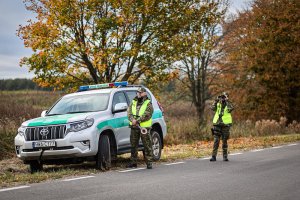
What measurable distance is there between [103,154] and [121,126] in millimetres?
1169

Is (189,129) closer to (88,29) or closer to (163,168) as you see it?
(88,29)

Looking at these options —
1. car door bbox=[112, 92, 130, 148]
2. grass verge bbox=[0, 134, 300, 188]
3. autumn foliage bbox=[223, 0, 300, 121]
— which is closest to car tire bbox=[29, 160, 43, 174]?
grass verge bbox=[0, 134, 300, 188]

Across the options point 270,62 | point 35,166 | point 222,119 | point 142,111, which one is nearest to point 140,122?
point 142,111

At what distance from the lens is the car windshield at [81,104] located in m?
12.8

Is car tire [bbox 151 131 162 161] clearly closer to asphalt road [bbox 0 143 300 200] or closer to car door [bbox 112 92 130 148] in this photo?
car door [bbox 112 92 130 148]

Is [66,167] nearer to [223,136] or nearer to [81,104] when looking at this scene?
[81,104]

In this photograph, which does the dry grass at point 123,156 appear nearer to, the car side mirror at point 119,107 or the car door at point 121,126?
the car door at point 121,126

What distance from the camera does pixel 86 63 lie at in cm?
1947

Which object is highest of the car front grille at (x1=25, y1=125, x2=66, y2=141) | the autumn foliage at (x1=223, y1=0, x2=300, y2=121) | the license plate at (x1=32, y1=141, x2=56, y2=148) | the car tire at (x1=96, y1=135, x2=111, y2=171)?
the autumn foliage at (x1=223, y1=0, x2=300, y2=121)

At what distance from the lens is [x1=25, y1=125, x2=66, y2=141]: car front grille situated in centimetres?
1165

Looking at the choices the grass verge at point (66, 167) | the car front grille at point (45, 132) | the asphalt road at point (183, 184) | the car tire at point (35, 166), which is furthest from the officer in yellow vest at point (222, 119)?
the car tire at point (35, 166)

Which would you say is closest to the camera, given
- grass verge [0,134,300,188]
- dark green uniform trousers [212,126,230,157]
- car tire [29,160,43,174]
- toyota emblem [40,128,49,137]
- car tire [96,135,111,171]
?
grass verge [0,134,300,188]

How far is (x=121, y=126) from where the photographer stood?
13008 millimetres

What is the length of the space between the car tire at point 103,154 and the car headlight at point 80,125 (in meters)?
0.52
